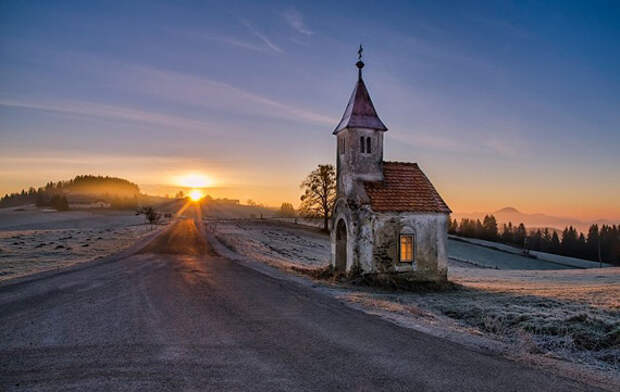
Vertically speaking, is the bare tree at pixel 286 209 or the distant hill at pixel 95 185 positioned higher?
the distant hill at pixel 95 185

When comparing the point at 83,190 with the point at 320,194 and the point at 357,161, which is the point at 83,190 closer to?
the point at 320,194

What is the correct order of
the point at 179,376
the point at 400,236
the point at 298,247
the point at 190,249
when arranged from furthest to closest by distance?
the point at 298,247 < the point at 190,249 < the point at 400,236 < the point at 179,376

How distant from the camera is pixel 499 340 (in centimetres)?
926

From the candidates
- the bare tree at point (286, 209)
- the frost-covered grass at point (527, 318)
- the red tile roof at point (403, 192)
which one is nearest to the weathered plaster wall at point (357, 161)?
the red tile roof at point (403, 192)

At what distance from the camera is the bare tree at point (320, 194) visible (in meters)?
52.7

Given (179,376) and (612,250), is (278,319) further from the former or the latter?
(612,250)

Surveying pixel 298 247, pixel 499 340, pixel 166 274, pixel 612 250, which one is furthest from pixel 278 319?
pixel 612 250

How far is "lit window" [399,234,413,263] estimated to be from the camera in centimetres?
1973

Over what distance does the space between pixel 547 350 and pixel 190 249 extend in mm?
25974

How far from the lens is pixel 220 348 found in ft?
26.3

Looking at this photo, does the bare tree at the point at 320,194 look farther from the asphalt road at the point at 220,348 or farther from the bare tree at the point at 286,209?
the bare tree at the point at 286,209

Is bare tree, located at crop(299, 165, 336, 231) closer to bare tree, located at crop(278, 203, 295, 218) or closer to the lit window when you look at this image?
the lit window

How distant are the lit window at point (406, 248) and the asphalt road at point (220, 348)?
7.55 metres

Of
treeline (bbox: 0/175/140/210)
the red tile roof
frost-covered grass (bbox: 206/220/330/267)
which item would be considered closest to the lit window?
the red tile roof
